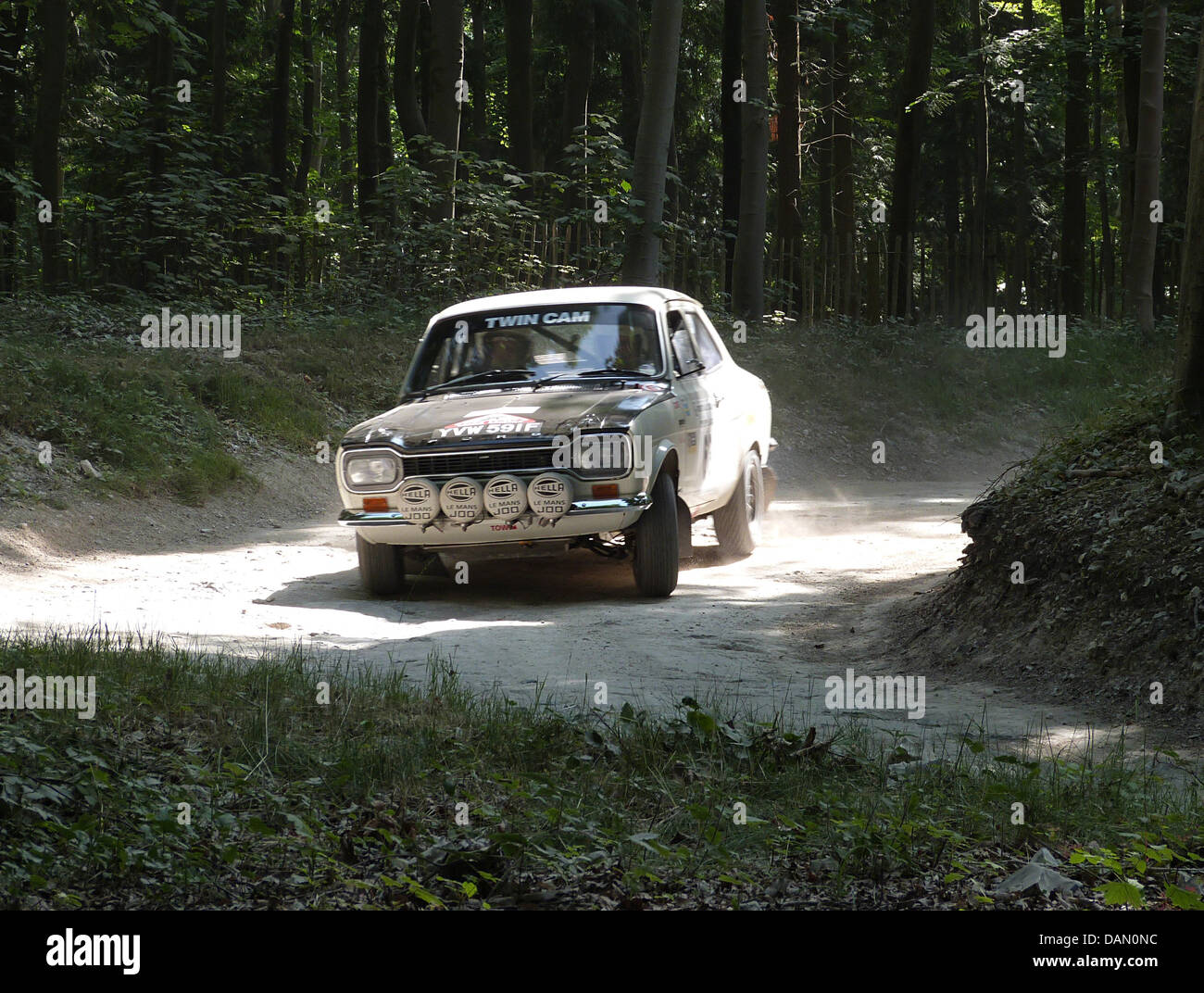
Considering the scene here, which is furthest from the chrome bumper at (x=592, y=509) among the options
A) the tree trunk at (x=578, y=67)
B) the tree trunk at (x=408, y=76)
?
the tree trunk at (x=578, y=67)

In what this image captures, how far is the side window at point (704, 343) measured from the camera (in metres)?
10.1

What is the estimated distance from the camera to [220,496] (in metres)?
12.3

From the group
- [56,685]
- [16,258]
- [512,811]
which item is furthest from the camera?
[16,258]

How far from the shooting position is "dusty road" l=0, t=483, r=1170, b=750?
609cm

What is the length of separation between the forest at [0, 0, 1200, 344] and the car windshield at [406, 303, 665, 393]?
738 centimetres

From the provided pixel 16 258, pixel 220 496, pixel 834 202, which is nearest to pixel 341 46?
pixel 834 202

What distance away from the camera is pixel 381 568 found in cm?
855

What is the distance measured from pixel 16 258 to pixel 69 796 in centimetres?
1840

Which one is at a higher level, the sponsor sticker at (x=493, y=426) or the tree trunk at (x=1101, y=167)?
the tree trunk at (x=1101, y=167)

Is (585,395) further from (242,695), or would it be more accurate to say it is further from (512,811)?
(512,811)

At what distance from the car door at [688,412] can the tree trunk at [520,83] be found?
1720cm

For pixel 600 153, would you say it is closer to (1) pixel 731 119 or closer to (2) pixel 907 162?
(2) pixel 907 162
